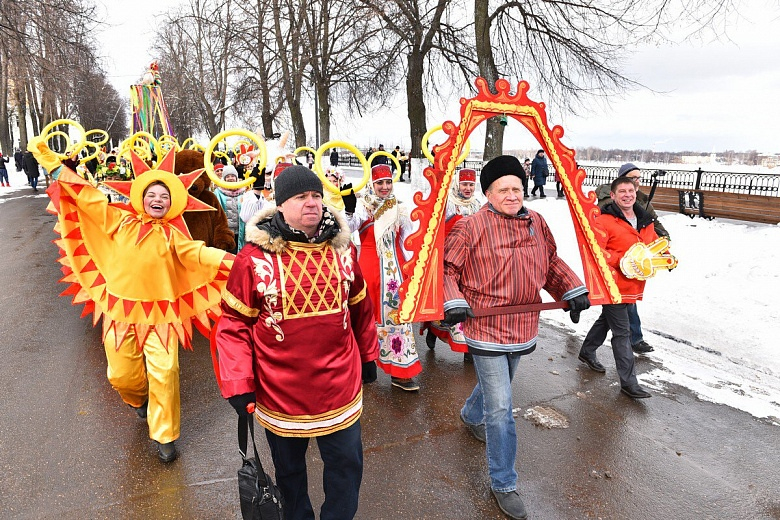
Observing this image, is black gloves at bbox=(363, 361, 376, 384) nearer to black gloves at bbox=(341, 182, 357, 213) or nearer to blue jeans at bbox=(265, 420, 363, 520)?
blue jeans at bbox=(265, 420, 363, 520)

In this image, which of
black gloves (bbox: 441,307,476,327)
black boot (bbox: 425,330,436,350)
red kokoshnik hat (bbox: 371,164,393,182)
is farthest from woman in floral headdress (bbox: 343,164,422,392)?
black gloves (bbox: 441,307,476,327)

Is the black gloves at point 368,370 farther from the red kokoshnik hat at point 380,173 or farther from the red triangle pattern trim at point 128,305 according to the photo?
the red kokoshnik hat at point 380,173

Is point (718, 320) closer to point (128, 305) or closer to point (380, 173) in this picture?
point (380, 173)

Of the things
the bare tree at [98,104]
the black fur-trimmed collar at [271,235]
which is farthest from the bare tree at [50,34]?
the black fur-trimmed collar at [271,235]

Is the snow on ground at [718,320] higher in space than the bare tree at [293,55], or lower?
lower

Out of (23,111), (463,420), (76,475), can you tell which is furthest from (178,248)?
(23,111)

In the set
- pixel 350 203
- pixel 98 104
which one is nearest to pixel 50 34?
pixel 350 203

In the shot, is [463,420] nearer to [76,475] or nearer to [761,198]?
[76,475]

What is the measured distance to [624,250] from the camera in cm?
421

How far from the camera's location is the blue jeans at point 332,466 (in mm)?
2254

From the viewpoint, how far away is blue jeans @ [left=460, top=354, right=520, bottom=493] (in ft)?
9.07

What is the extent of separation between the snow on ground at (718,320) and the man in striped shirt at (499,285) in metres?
2.19

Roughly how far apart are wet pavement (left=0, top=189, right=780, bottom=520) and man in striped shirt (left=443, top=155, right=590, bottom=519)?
1.24ft

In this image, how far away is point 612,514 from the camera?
110 inches
